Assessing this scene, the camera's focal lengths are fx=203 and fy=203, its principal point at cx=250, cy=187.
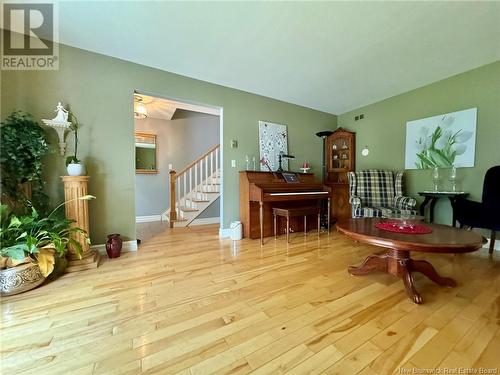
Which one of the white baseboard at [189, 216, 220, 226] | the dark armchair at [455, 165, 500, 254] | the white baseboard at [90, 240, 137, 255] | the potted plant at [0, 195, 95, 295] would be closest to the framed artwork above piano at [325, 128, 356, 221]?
the dark armchair at [455, 165, 500, 254]

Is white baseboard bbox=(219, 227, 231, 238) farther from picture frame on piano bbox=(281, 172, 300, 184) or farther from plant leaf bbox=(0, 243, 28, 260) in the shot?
plant leaf bbox=(0, 243, 28, 260)

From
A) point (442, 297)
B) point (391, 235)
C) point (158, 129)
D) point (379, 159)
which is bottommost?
point (442, 297)

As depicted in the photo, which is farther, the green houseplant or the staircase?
the staircase

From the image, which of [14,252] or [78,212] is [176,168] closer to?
[78,212]

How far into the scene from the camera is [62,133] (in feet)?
7.23

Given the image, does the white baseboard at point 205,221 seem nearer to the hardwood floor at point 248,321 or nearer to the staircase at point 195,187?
the staircase at point 195,187

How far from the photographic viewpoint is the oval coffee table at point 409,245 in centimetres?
133

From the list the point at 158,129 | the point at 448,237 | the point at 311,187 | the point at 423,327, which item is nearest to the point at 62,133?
the point at 158,129

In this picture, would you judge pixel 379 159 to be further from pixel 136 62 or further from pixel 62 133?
pixel 62 133

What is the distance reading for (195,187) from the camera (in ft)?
15.2

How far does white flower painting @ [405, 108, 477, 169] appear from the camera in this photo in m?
2.73

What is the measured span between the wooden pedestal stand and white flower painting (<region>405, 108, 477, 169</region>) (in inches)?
179

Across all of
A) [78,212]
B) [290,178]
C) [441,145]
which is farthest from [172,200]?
[441,145]

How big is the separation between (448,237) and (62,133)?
12.1ft
